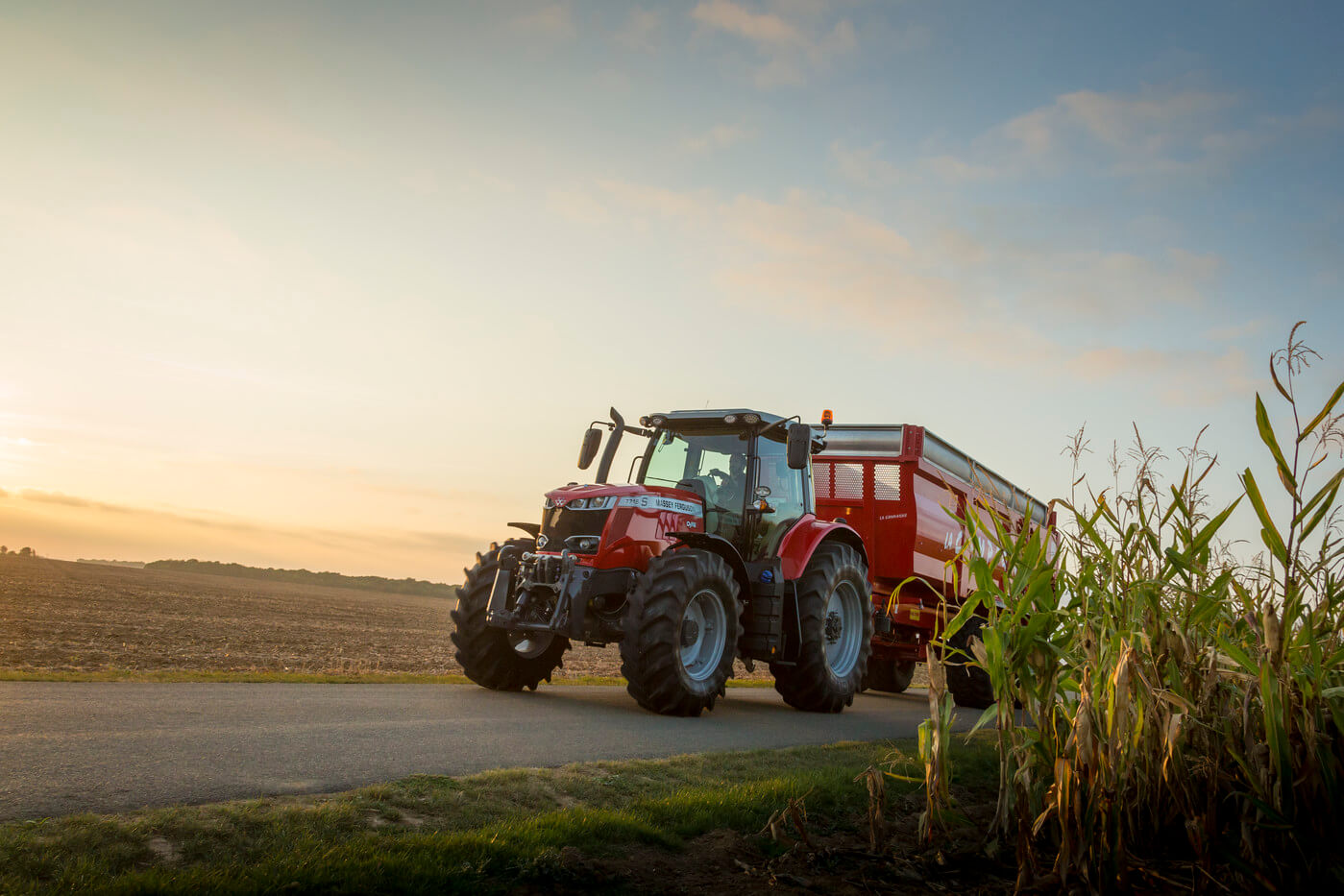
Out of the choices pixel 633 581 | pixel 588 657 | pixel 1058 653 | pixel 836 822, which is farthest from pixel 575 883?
pixel 588 657

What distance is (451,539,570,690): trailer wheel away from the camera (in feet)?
29.6

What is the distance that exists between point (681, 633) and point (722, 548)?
1.01m

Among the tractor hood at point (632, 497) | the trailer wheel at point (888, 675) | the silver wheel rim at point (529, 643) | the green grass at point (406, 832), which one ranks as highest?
the tractor hood at point (632, 497)

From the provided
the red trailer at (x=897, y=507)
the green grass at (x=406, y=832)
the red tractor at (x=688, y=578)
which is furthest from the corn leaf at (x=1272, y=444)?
the red trailer at (x=897, y=507)

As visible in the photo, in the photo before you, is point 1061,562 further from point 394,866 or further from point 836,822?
point 394,866

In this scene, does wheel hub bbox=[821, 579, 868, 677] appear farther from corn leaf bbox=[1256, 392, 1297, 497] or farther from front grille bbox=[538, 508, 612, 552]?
corn leaf bbox=[1256, 392, 1297, 497]

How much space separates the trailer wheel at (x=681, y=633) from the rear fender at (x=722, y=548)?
0.22 m

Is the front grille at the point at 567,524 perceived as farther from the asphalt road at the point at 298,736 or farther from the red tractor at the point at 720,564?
the asphalt road at the point at 298,736

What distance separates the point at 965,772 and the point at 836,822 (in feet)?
5.69

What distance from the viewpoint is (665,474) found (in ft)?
32.4

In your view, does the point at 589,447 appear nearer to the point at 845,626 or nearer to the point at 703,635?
the point at 703,635

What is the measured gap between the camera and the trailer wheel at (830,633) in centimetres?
956

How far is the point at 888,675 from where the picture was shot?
14.1 meters

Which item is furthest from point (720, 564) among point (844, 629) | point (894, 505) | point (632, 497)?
point (894, 505)
